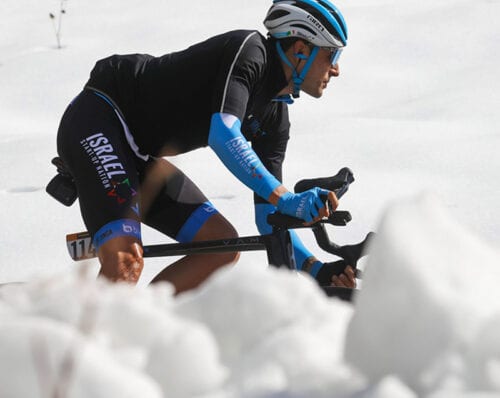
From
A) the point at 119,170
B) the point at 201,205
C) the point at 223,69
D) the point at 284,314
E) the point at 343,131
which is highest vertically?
the point at 284,314

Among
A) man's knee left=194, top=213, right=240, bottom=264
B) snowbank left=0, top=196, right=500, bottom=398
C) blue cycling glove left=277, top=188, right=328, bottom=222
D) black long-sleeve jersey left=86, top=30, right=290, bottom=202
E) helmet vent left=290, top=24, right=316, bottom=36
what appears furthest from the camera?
man's knee left=194, top=213, right=240, bottom=264

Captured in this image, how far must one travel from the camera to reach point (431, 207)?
4.61 ft

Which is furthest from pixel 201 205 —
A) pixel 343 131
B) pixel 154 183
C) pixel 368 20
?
pixel 368 20

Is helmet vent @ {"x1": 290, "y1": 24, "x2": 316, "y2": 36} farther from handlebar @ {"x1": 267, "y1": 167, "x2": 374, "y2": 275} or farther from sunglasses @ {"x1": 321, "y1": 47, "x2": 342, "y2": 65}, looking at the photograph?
handlebar @ {"x1": 267, "y1": 167, "x2": 374, "y2": 275}

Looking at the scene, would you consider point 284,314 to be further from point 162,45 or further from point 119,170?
point 162,45

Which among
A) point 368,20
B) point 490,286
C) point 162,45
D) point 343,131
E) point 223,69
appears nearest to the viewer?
point 490,286

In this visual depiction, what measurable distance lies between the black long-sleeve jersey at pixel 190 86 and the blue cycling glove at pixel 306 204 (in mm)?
434

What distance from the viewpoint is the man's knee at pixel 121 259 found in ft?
12.1

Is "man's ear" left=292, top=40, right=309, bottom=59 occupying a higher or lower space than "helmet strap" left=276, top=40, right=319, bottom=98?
higher

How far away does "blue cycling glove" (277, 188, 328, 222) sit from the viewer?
3.54 m

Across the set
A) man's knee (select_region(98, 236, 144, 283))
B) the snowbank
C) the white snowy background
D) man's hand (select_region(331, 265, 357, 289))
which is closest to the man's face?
man's hand (select_region(331, 265, 357, 289))

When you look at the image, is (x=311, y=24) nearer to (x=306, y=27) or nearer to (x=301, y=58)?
(x=306, y=27)

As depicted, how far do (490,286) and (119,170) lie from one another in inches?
106

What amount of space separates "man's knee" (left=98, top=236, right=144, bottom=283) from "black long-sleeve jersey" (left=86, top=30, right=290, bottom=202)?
0.53m
